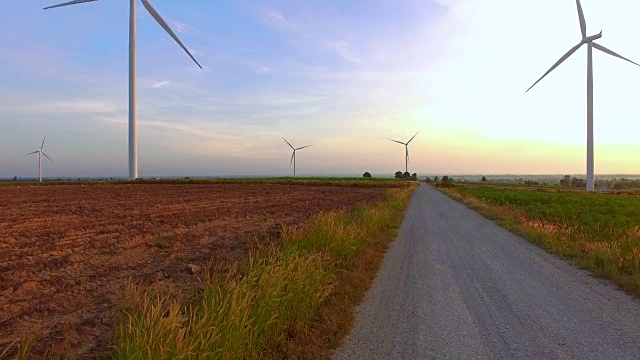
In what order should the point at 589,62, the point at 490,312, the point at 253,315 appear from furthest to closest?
the point at 589,62 < the point at 490,312 < the point at 253,315

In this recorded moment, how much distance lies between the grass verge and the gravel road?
0.47 m

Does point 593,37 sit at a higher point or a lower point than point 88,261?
higher

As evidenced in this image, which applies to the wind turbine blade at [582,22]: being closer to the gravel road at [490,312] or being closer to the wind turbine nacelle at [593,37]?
the wind turbine nacelle at [593,37]

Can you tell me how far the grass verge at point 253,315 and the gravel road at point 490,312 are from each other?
47cm

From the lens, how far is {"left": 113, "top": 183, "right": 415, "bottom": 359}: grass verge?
4.52 m

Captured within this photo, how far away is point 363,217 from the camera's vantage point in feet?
59.6

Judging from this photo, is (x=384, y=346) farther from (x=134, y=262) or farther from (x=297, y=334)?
(x=134, y=262)

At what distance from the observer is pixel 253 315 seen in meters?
5.98

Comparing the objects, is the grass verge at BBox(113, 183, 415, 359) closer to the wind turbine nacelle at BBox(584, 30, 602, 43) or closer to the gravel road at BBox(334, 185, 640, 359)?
the gravel road at BBox(334, 185, 640, 359)

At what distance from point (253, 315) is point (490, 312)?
425 centimetres

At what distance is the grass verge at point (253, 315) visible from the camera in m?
4.52

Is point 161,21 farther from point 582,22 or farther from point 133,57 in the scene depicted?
point 582,22

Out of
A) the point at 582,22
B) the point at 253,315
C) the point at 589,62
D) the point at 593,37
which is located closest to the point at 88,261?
the point at 253,315

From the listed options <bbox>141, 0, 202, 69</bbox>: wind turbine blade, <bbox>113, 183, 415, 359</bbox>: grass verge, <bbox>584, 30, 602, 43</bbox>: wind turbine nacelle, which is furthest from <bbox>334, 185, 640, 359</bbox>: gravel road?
<bbox>584, 30, 602, 43</bbox>: wind turbine nacelle
